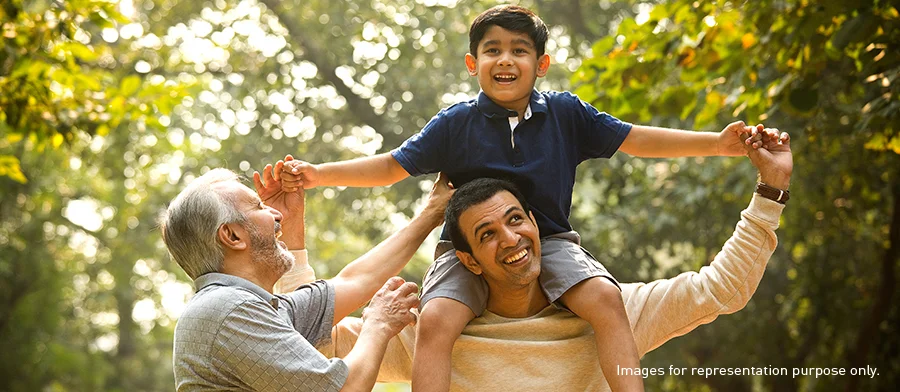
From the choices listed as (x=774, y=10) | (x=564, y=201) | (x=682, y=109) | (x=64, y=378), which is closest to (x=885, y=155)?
(x=682, y=109)

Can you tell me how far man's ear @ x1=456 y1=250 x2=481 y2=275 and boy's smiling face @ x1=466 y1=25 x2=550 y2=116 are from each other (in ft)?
1.70

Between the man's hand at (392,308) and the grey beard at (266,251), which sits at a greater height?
the grey beard at (266,251)

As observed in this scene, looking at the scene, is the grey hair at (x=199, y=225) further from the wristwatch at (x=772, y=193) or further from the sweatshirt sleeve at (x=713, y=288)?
the wristwatch at (x=772, y=193)

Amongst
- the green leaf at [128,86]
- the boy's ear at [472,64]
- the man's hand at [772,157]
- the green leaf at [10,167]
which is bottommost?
the green leaf at [10,167]

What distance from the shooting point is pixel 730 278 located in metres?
3.09

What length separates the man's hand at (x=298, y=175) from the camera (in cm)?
324

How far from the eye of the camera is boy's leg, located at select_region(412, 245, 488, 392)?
288 centimetres

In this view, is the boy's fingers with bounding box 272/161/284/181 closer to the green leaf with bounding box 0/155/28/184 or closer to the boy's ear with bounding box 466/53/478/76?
the boy's ear with bounding box 466/53/478/76

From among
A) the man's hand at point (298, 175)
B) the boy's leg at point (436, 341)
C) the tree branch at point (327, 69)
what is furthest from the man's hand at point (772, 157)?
the tree branch at point (327, 69)

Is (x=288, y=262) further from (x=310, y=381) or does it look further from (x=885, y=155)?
(x=885, y=155)

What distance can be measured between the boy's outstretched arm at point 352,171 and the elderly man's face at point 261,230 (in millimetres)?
317

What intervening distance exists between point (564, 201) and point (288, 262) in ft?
3.06

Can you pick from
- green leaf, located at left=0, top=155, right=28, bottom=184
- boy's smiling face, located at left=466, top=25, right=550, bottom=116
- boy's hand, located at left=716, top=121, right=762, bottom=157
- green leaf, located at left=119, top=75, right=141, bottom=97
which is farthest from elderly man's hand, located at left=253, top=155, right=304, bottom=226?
green leaf, located at left=0, top=155, right=28, bottom=184

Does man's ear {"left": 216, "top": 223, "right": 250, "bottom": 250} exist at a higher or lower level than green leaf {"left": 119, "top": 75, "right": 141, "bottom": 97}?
lower
